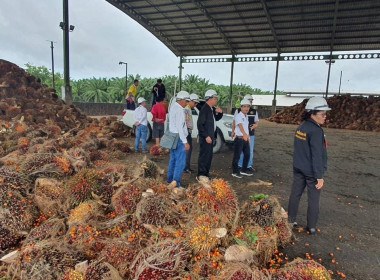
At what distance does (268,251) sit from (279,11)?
19.0 m

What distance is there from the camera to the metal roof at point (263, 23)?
56.3 ft

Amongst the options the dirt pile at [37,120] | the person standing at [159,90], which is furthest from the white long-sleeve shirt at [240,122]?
the person standing at [159,90]

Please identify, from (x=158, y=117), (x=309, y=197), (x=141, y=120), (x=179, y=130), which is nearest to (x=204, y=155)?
(x=179, y=130)

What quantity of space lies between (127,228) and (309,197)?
102 inches

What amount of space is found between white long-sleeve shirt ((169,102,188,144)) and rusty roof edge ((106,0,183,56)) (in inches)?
671

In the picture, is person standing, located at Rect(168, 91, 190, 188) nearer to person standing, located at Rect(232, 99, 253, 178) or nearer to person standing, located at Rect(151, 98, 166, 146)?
person standing, located at Rect(232, 99, 253, 178)

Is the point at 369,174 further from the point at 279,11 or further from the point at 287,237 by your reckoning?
the point at 279,11

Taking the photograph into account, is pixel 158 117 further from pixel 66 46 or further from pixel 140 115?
pixel 66 46

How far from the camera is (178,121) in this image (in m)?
5.10

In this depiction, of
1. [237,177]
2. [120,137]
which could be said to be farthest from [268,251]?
[120,137]

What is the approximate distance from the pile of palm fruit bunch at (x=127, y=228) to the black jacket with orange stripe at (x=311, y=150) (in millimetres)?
A: 840

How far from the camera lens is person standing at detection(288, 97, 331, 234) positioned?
11.8 ft

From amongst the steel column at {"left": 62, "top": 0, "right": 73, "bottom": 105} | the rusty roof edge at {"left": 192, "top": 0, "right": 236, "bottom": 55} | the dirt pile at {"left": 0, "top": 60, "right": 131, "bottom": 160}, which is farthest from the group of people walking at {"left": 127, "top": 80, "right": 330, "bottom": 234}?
the rusty roof edge at {"left": 192, "top": 0, "right": 236, "bottom": 55}

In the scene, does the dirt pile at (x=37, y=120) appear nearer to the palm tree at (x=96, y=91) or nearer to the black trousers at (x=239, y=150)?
the black trousers at (x=239, y=150)
